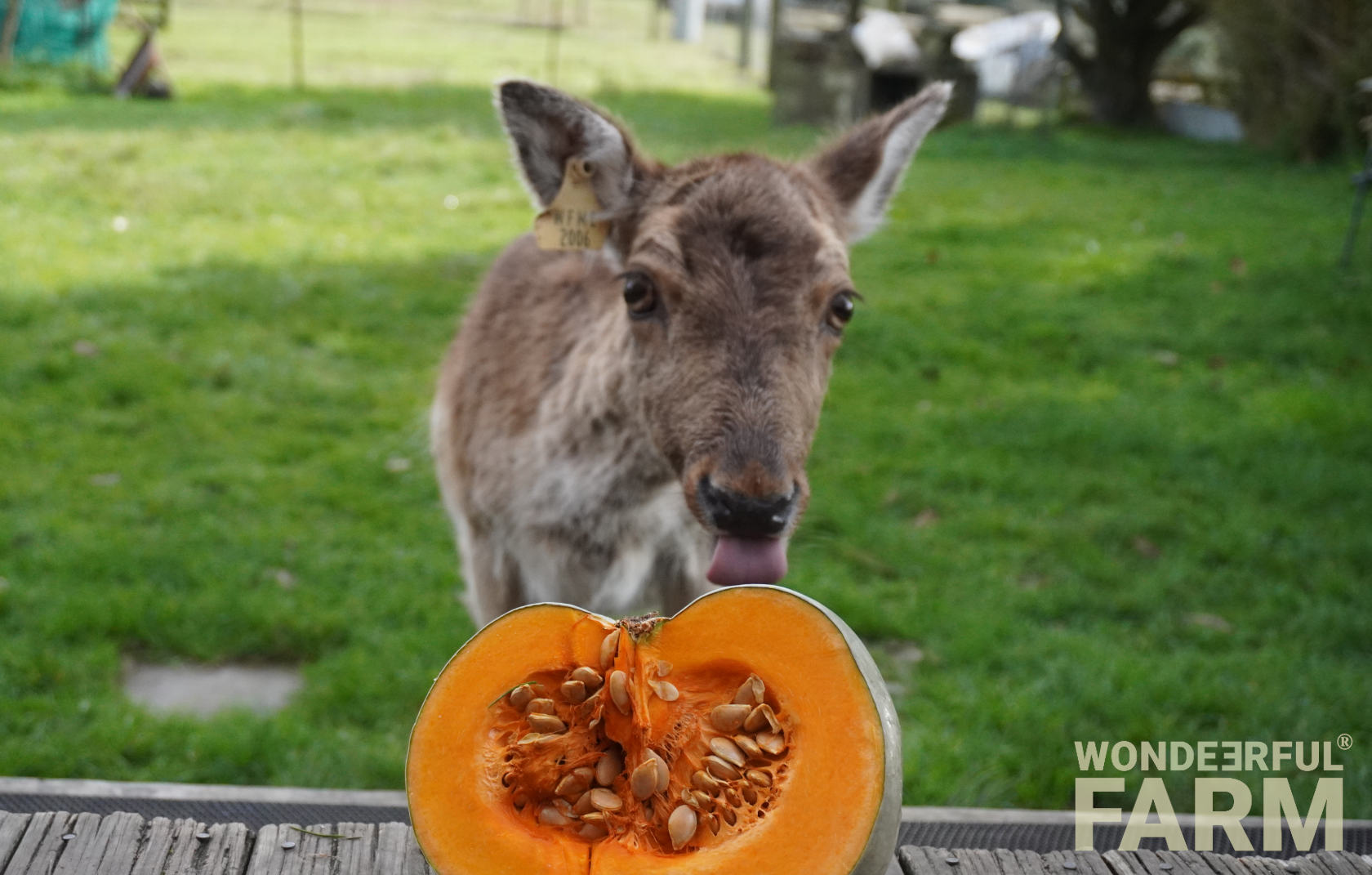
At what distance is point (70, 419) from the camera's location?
6270mm

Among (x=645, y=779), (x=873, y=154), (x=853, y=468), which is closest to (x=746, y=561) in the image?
(x=645, y=779)

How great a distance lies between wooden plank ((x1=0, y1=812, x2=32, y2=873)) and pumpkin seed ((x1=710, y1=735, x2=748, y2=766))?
1.14 metres

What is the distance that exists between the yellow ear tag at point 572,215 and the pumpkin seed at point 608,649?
6.28ft

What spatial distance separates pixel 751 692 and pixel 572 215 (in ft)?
7.04

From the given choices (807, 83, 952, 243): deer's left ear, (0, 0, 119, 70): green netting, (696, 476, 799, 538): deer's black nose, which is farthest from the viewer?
(0, 0, 119, 70): green netting

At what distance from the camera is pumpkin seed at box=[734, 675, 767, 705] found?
1.68m

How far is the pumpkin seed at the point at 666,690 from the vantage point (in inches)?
68.0

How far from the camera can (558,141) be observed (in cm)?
349

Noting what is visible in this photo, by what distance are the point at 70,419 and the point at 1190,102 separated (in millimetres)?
20204

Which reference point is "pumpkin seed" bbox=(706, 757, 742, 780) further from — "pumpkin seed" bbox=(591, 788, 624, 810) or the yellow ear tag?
the yellow ear tag

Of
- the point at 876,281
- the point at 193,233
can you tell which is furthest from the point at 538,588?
the point at 193,233

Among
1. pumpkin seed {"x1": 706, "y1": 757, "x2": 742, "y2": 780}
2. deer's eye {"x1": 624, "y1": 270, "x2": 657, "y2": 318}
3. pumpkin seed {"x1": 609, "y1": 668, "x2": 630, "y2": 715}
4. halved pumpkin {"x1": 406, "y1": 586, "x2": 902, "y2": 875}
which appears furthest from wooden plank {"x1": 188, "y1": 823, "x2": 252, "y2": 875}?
deer's eye {"x1": 624, "y1": 270, "x2": 657, "y2": 318}

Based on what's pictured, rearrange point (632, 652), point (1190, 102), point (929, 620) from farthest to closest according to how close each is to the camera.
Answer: point (1190, 102)
point (929, 620)
point (632, 652)

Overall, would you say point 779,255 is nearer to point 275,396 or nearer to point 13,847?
point 13,847
